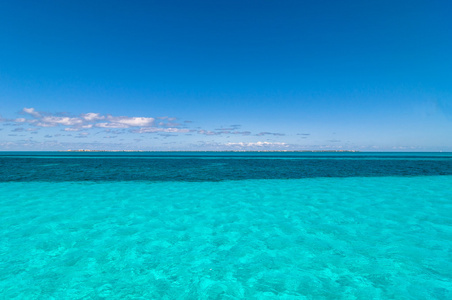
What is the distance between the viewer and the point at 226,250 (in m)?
8.27

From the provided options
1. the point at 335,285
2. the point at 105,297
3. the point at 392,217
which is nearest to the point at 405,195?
the point at 392,217

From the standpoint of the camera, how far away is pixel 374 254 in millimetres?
7816

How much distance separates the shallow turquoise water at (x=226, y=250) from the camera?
5949 millimetres

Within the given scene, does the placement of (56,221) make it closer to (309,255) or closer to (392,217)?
(309,255)

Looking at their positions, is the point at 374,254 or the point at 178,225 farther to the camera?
the point at 178,225

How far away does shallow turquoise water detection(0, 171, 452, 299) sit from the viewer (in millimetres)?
5949

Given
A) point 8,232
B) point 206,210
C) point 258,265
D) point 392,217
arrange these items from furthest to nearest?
point 206,210, point 392,217, point 8,232, point 258,265

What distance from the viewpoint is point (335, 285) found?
6.06 meters

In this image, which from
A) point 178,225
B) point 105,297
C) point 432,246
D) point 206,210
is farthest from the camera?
point 206,210

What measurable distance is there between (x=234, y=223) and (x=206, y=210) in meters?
3.07

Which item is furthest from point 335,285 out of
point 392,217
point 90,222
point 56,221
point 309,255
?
point 56,221

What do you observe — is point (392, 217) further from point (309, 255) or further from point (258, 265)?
point (258, 265)

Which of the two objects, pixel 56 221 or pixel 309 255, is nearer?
pixel 309 255

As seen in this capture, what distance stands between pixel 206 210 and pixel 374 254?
8749 mm
